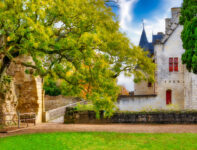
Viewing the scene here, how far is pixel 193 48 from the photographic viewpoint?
1828 centimetres

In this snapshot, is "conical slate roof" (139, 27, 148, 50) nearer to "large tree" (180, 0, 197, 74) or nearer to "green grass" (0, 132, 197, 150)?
"large tree" (180, 0, 197, 74)

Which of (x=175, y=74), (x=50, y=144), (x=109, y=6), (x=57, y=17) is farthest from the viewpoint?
(x=175, y=74)

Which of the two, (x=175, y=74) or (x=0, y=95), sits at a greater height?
(x=175, y=74)

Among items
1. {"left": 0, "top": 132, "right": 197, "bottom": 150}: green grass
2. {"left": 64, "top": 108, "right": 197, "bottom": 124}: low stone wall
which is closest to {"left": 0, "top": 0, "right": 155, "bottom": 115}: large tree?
{"left": 0, "top": 132, "right": 197, "bottom": 150}: green grass

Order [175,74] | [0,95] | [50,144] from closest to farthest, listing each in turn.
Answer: [50,144] → [0,95] → [175,74]

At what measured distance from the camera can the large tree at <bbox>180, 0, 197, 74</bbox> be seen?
17750 mm

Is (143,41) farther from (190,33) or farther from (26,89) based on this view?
(26,89)

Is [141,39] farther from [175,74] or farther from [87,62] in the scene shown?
[87,62]

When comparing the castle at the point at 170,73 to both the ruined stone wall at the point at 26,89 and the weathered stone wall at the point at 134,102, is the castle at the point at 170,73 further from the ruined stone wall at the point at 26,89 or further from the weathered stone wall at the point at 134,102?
the ruined stone wall at the point at 26,89

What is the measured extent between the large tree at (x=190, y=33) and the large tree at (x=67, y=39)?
23.8 feet

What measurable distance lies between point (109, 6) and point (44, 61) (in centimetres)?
513

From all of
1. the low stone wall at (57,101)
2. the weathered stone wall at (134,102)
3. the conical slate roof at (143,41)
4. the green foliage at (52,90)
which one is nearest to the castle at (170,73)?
the weathered stone wall at (134,102)

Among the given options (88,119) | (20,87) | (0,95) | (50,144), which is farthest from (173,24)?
(50,144)

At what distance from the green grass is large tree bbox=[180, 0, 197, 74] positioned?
9.15m
